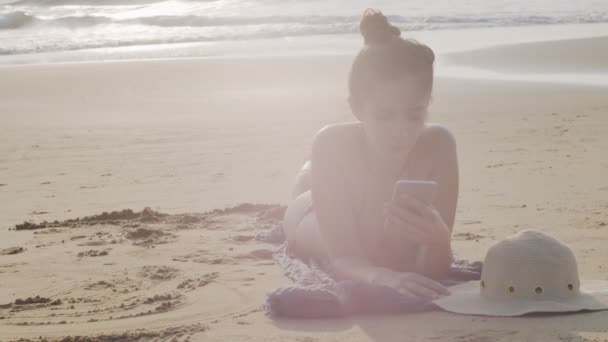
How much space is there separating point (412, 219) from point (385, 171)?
1.81ft

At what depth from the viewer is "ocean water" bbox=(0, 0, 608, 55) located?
70.8ft

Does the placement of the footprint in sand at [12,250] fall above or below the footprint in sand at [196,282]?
above

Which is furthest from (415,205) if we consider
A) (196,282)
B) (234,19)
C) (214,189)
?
(234,19)

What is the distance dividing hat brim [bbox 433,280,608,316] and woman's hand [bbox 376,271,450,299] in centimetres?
6

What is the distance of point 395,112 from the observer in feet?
14.8

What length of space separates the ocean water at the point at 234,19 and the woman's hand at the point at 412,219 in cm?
1568

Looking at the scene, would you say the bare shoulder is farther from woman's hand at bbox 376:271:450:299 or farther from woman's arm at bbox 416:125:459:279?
woman's hand at bbox 376:271:450:299

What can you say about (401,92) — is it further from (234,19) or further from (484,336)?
(234,19)

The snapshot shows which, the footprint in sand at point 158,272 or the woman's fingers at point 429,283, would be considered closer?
the woman's fingers at point 429,283

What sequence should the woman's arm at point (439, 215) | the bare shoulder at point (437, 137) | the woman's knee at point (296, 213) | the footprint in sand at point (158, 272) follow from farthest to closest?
the woman's knee at point (296, 213)
the footprint in sand at point (158, 272)
the bare shoulder at point (437, 137)
the woman's arm at point (439, 215)

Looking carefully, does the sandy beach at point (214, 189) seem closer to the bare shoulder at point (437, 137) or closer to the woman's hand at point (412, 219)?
the woman's hand at point (412, 219)

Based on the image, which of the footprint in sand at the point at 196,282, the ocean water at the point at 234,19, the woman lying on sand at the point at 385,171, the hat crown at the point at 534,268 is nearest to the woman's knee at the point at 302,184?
the woman lying on sand at the point at 385,171

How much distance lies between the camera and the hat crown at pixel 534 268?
13.9 feet

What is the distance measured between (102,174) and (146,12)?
18.7 m
